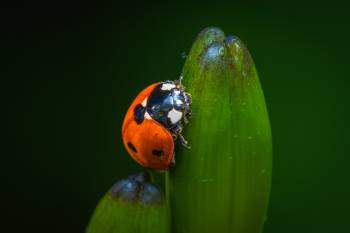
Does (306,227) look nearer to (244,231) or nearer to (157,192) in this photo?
(244,231)

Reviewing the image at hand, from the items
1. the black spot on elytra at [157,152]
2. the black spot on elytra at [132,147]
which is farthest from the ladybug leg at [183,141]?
the black spot on elytra at [132,147]

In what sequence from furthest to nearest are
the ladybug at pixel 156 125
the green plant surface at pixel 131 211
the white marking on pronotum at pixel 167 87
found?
the white marking on pronotum at pixel 167 87 < the ladybug at pixel 156 125 < the green plant surface at pixel 131 211

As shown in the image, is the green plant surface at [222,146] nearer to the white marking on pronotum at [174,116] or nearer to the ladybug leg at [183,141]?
the ladybug leg at [183,141]

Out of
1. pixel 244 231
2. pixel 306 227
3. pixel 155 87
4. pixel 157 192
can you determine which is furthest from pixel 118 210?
pixel 306 227

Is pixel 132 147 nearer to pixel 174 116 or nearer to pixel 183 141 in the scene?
pixel 174 116

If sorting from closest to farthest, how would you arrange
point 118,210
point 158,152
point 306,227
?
point 118,210 → point 158,152 → point 306,227

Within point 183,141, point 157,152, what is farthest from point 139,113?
point 183,141
